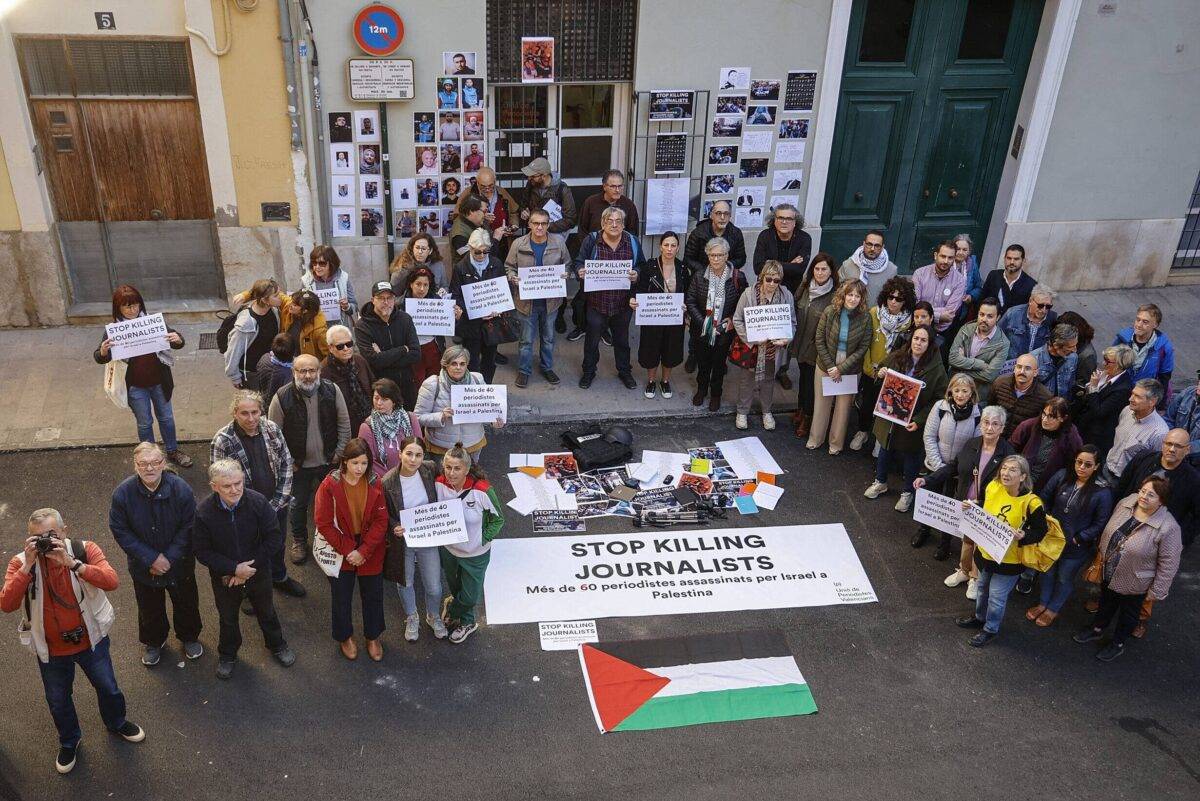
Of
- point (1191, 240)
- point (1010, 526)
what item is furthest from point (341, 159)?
point (1191, 240)

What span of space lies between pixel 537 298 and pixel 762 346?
2289mm

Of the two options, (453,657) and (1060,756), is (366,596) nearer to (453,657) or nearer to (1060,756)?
(453,657)

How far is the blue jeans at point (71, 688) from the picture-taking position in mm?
5762

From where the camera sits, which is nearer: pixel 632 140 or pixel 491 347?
pixel 491 347

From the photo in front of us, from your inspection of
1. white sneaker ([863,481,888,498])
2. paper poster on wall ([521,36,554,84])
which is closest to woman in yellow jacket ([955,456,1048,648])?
white sneaker ([863,481,888,498])

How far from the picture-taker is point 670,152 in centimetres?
1155

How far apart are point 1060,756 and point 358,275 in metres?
8.45

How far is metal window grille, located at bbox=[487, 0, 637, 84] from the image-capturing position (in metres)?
10.8

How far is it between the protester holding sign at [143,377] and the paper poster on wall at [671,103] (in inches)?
226

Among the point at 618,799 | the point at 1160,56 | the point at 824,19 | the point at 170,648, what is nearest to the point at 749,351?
the point at 824,19

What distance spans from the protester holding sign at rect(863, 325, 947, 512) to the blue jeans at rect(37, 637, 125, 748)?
622cm

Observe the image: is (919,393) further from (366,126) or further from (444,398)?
(366,126)

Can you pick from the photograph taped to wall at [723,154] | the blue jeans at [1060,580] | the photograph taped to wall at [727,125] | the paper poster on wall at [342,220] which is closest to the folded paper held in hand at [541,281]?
the paper poster on wall at [342,220]

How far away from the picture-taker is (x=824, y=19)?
443 inches
